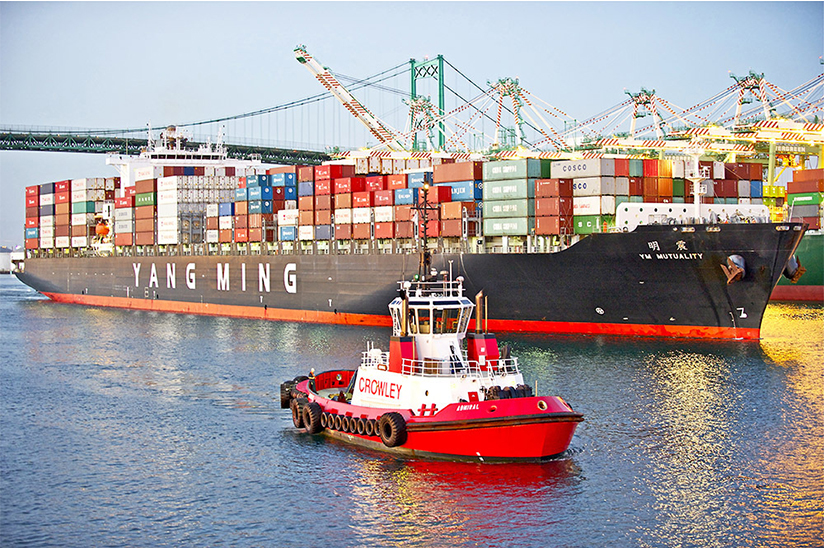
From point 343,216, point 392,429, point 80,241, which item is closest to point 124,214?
point 80,241

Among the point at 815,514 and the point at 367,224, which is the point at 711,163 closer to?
the point at 367,224

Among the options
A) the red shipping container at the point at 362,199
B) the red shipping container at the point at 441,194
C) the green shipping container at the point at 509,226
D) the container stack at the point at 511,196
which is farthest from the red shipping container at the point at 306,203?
the green shipping container at the point at 509,226

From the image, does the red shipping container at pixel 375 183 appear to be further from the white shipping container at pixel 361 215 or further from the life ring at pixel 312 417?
the life ring at pixel 312 417

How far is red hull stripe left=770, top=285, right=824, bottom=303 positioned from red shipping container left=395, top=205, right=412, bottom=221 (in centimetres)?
2841

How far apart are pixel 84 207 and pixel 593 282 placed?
49860 millimetres

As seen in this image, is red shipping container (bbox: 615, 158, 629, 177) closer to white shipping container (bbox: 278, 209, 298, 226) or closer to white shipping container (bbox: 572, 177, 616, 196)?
white shipping container (bbox: 572, 177, 616, 196)

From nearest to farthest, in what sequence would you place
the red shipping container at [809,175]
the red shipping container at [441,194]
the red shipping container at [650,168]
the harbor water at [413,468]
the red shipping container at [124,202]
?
the harbor water at [413,468] → the red shipping container at [650,168] → the red shipping container at [441,194] → the red shipping container at [809,175] → the red shipping container at [124,202]

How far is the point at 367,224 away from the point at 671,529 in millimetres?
35425

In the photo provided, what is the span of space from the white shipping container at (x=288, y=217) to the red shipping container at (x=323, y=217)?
241cm

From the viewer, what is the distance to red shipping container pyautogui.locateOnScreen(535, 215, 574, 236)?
136ft

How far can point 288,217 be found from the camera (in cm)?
5603

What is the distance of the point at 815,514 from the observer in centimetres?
1667

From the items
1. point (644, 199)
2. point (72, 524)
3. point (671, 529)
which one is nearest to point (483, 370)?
point (671, 529)

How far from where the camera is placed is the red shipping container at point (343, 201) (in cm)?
5103
